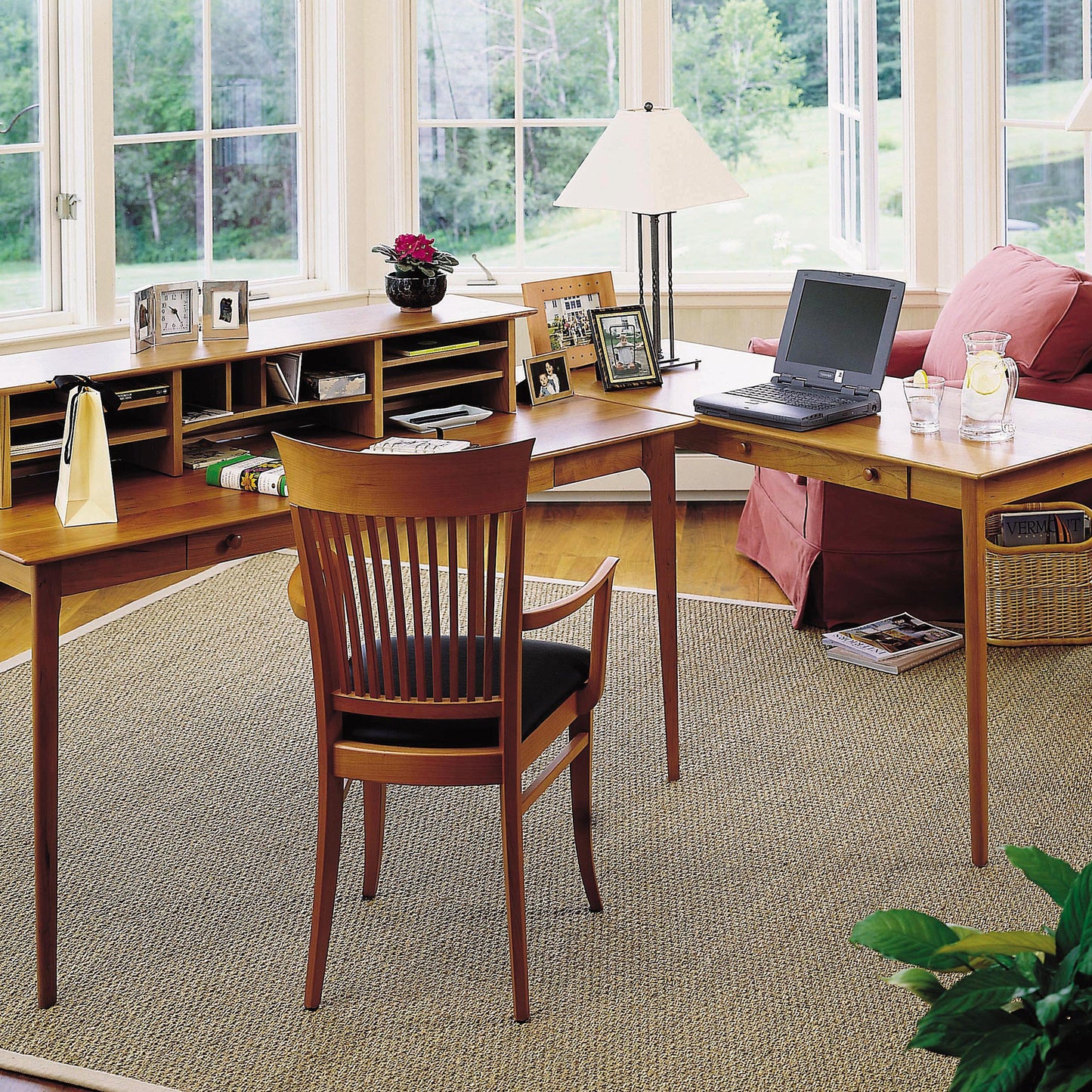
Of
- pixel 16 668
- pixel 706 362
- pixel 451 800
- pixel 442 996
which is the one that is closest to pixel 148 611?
pixel 16 668

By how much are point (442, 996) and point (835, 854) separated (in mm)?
872

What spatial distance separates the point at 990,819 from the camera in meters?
2.82

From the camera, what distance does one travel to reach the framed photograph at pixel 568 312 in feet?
10.8

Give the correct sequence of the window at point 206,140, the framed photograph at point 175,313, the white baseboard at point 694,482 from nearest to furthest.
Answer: the framed photograph at point 175,313
the window at point 206,140
the white baseboard at point 694,482

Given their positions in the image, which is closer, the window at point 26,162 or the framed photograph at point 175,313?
the framed photograph at point 175,313

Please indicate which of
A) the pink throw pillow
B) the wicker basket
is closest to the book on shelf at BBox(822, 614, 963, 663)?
the wicker basket

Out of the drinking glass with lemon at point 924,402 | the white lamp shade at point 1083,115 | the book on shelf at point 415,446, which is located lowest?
the book on shelf at point 415,446

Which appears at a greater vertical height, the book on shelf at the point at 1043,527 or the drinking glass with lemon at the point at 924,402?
the drinking glass with lemon at the point at 924,402

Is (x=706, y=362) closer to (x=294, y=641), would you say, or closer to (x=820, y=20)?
(x=294, y=641)

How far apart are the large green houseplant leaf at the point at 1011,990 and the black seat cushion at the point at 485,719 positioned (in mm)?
1114

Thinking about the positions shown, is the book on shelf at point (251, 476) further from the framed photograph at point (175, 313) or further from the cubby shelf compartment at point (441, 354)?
the cubby shelf compartment at point (441, 354)

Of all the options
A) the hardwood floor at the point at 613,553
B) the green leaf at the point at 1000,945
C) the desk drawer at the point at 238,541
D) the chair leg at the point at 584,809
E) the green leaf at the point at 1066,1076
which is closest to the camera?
the green leaf at the point at 1066,1076

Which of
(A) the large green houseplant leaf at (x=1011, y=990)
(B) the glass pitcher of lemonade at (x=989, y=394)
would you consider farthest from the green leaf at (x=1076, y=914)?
(B) the glass pitcher of lemonade at (x=989, y=394)

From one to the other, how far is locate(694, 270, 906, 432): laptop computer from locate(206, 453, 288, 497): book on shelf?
1.01m
